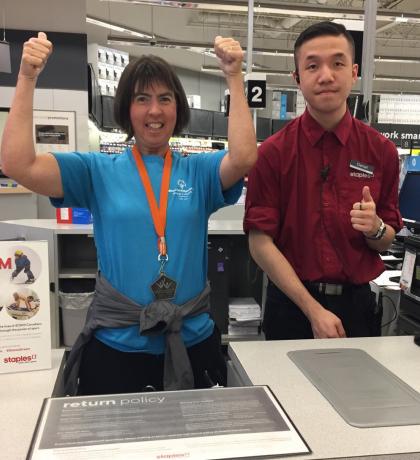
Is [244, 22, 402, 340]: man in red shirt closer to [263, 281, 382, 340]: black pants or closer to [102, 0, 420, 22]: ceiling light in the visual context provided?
[263, 281, 382, 340]: black pants

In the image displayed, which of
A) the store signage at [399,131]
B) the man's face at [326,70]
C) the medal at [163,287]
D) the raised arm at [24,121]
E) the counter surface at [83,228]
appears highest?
the store signage at [399,131]

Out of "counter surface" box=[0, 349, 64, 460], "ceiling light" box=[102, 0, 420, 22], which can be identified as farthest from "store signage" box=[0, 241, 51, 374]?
"ceiling light" box=[102, 0, 420, 22]

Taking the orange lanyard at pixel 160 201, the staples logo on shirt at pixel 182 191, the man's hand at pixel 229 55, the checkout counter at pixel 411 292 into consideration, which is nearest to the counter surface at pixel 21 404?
the orange lanyard at pixel 160 201

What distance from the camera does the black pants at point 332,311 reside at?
5.46 feet

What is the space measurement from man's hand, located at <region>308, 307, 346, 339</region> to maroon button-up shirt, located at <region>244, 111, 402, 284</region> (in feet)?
0.52

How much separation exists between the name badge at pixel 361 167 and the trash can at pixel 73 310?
87.9 inches

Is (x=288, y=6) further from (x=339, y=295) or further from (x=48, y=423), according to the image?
(x=48, y=423)

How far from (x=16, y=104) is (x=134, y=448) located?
925mm

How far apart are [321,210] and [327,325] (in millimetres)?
403

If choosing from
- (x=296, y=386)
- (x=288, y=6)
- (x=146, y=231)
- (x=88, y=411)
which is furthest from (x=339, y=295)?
(x=288, y=6)

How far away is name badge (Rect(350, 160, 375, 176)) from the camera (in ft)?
5.45

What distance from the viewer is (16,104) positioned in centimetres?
125

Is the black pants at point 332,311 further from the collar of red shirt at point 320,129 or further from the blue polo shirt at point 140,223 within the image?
the collar of red shirt at point 320,129

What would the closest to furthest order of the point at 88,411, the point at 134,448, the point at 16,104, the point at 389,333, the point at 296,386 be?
the point at 134,448
the point at 88,411
the point at 296,386
the point at 16,104
the point at 389,333
